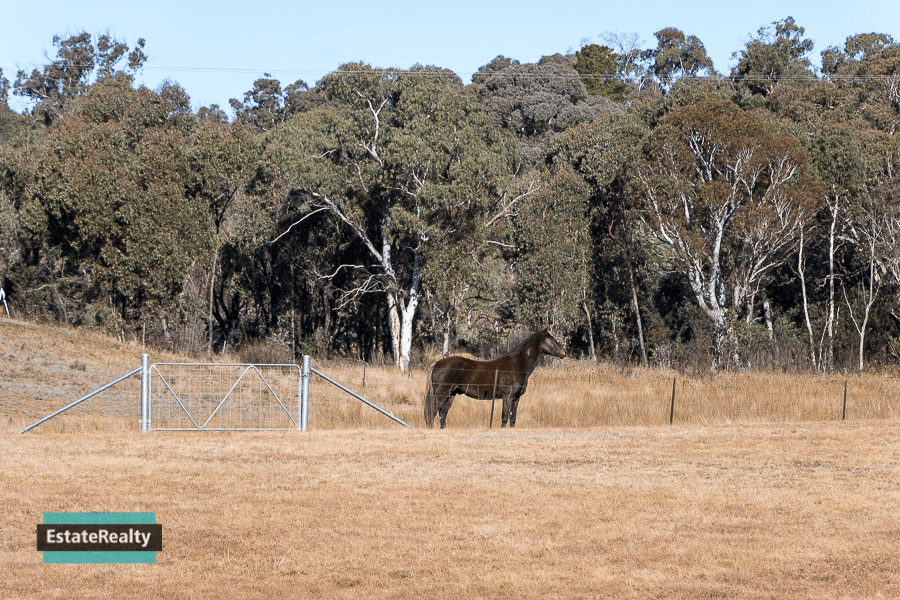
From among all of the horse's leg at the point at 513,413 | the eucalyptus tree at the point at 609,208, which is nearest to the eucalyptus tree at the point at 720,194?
the eucalyptus tree at the point at 609,208

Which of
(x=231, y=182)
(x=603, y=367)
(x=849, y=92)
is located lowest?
(x=603, y=367)

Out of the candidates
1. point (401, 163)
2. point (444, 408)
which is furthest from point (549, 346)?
point (401, 163)

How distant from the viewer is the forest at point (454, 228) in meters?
44.2

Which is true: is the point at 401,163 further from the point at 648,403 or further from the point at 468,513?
the point at 468,513

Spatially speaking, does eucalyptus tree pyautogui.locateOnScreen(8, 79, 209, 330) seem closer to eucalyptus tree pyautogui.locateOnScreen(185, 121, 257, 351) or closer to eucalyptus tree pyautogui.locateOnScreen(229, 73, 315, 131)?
eucalyptus tree pyautogui.locateOnScreen(185, 121, 257, 351)

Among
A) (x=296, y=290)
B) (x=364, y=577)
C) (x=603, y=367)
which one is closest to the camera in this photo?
(x=364, y=577)

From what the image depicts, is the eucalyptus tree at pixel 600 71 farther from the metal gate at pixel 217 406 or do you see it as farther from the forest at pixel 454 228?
the metal gate at pixel 217 406

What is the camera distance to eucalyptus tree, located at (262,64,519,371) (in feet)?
148

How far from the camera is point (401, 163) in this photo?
44.7 metres

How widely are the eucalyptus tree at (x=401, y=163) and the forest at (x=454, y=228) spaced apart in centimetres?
11

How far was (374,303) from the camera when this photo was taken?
57.1 m

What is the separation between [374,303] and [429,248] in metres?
11.4

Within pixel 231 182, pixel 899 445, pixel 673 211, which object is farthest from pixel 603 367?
pixel 899 445

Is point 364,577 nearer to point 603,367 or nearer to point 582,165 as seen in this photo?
point 603,367
